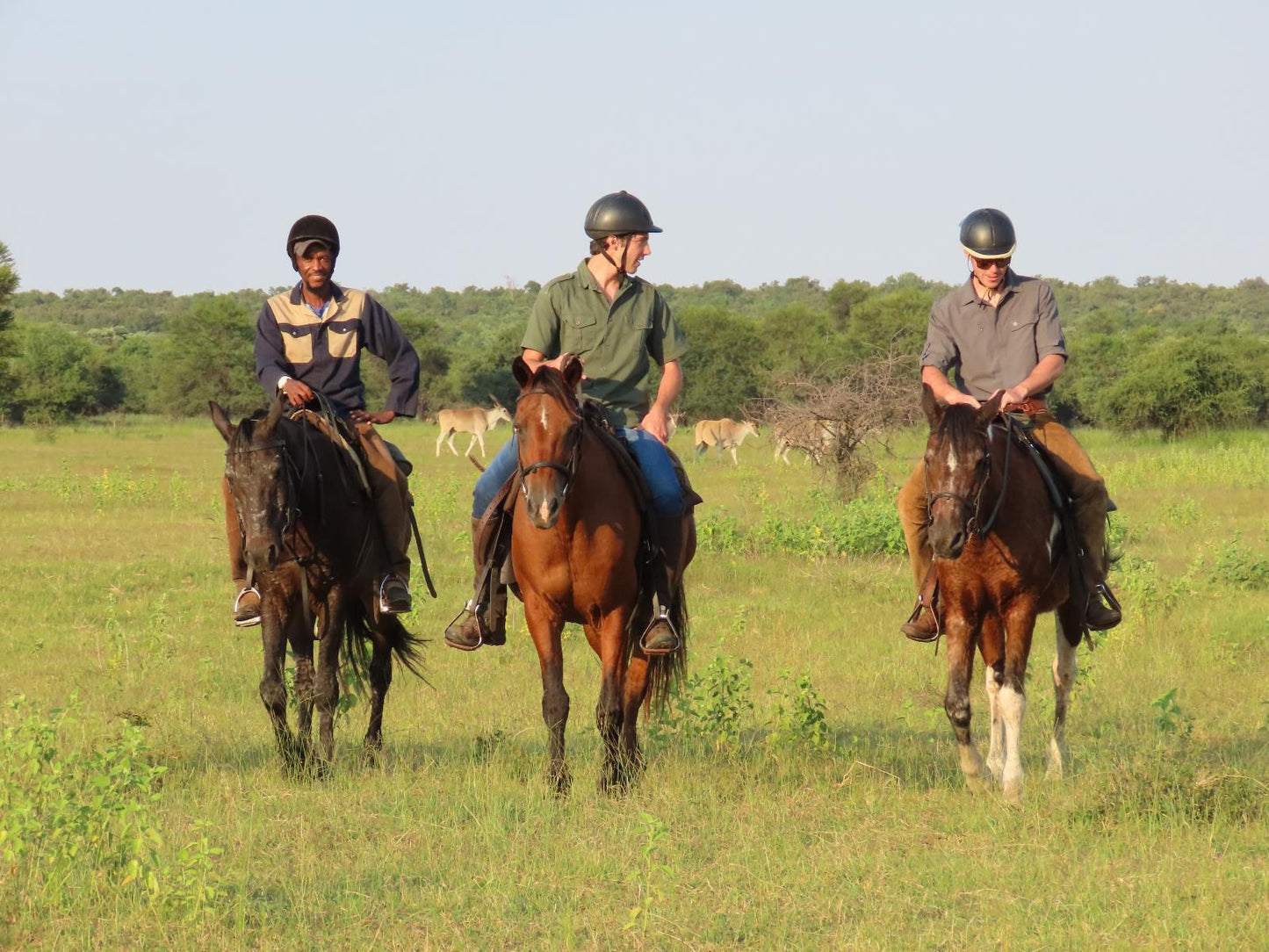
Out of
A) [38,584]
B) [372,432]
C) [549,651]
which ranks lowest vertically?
[38,584]

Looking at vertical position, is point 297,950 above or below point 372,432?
below

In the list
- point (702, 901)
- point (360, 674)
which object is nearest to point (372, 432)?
point (360, 674)

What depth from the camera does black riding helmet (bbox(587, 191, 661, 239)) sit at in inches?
294

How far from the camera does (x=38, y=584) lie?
47.0ft

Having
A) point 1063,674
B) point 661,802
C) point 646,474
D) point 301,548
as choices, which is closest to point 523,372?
point 646,474

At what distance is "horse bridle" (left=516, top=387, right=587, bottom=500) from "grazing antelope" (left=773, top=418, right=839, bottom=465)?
50.6 ft

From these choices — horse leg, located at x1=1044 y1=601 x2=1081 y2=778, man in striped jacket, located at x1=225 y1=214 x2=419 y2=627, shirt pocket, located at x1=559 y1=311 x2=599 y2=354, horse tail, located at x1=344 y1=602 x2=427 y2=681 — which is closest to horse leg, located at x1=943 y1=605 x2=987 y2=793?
horse leg, located at x1=1044 y1=601 x2=1081 y2=778

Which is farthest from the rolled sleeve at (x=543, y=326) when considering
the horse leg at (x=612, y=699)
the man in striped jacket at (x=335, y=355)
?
the horse leg at (x=612, y=699)

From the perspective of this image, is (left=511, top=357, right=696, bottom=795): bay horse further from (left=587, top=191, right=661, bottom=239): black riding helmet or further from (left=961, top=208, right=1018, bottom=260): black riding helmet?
(left=961, top=208, right=1018, bottom=260): black riding helmet

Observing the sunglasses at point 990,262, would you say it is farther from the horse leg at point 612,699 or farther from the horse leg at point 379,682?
the horse leg at point 379,682

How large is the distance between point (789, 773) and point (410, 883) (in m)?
2.41

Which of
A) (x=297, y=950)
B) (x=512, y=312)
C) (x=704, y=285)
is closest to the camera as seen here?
(x=297, y=950)

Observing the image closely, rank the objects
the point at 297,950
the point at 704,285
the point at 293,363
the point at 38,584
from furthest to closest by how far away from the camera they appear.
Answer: the point at 704,285, the point at 38,584, the point at 293,363, the point at 297,950

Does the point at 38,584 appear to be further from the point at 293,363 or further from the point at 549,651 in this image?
the point at 549,651
